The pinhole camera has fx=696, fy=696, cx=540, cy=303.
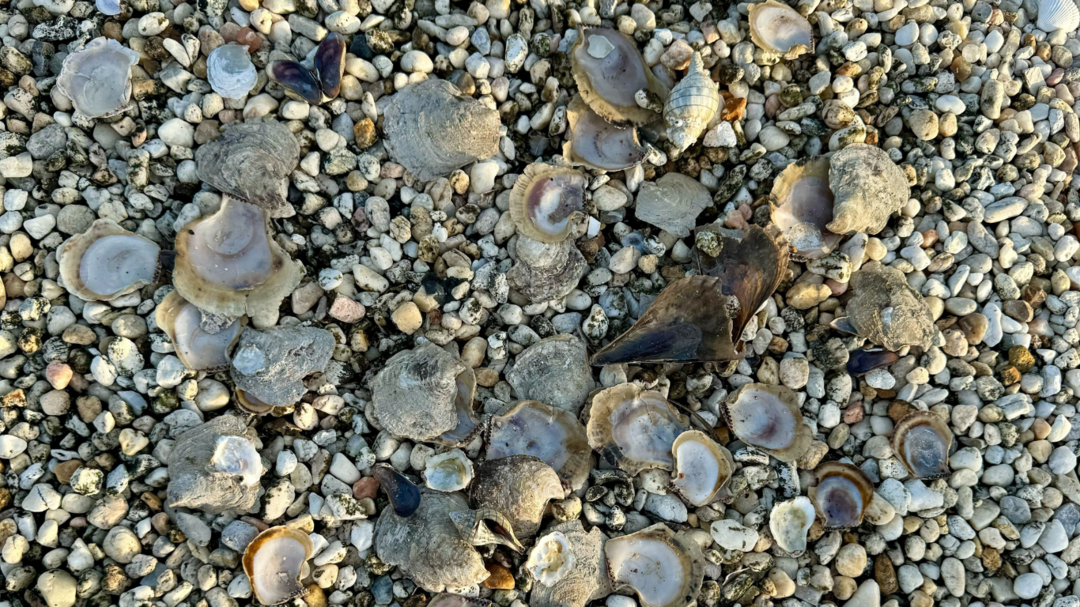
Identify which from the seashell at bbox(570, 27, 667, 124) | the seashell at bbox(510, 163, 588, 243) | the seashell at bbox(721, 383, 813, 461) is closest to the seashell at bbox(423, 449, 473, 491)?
the seashell at bbox(510, 163, 588, 243)

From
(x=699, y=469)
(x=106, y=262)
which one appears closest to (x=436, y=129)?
(x=106, y=262)

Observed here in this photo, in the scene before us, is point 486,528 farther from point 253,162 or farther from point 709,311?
point 253,162

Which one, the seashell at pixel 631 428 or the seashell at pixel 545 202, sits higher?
the seashell at pixel 545 202

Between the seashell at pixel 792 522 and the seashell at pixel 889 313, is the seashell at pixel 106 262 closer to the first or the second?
the seashell at pixel 792 522

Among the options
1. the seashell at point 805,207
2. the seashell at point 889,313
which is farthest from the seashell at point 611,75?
the seashell at point 889,313

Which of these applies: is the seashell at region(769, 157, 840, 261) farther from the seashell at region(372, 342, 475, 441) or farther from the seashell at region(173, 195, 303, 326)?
the seashell at region(173, 195, 303, 326)

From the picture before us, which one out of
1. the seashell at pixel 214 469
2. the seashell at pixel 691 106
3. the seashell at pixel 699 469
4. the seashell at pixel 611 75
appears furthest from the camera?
the seashell at pixel 611 75

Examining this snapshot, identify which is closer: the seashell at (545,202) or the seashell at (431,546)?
the seashell at (431,546)
